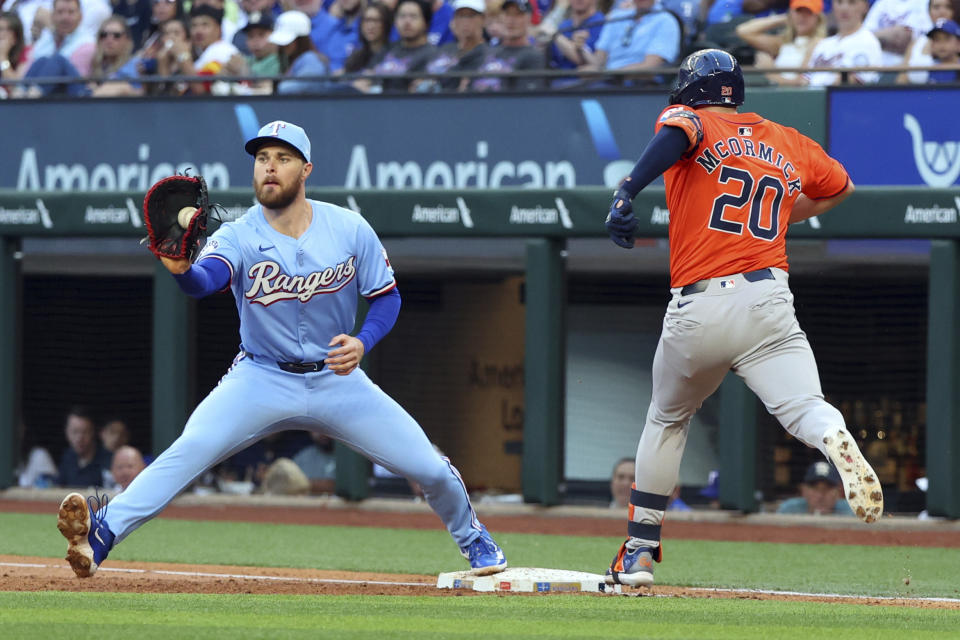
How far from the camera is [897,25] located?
35.7ft

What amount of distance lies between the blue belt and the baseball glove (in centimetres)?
176

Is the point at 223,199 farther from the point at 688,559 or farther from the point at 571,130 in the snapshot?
the point at 688,559

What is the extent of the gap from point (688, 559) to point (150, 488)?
140 inches

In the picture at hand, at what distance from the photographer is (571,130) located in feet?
37.1

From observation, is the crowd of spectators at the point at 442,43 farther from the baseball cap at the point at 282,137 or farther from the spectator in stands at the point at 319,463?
the baseball cap at the point at 282,137

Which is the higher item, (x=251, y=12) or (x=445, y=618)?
(x=251, y=12)

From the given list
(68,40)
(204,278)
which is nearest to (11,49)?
(68,40)

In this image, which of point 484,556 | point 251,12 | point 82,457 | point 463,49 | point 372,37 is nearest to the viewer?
point 484,556

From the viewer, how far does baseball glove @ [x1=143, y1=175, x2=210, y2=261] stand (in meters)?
5.34

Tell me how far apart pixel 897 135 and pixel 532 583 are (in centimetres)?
575

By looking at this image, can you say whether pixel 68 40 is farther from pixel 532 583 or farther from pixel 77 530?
pixel 532 583

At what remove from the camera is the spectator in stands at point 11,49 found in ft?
45.1

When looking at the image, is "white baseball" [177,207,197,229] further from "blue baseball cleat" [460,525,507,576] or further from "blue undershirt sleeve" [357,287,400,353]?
"blue baseball cleat" [460,525,507,576]

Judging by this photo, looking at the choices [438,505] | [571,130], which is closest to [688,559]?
[438,505]
